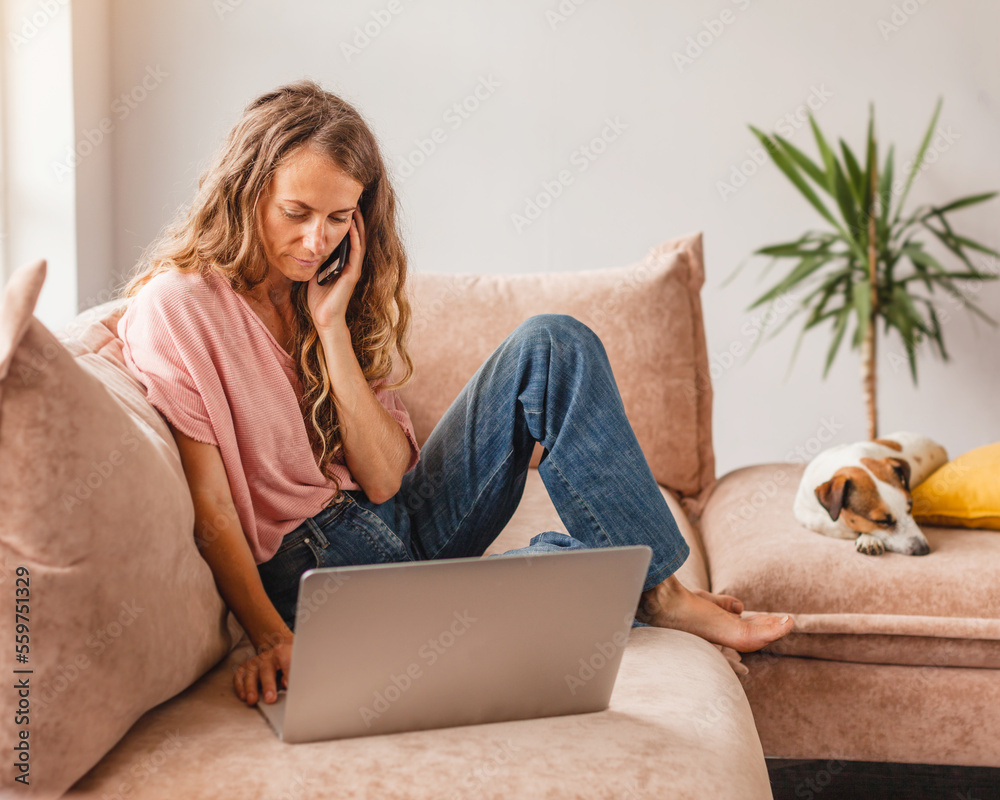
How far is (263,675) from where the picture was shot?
824 mm

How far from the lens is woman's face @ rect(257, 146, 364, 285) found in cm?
106

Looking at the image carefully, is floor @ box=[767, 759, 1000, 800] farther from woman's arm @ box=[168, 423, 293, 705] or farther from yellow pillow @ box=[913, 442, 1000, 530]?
woman's arm @ box=[168, 423, 293, 705]

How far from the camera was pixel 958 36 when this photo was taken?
7.96 ft

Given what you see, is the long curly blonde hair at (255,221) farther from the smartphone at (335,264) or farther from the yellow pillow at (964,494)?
the yellow pillow at (964,494)

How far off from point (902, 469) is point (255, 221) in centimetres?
122

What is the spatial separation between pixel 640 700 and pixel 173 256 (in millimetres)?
771

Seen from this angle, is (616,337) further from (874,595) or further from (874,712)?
(874,712)

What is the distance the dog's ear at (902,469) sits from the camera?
5.07 feet

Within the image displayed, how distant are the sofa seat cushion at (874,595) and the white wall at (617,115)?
1243 mm

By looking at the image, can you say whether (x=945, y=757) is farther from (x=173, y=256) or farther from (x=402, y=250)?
(x=173, y=256)

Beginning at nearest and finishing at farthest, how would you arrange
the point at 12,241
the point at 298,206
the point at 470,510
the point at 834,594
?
the point at 298,206 → the point at 470,510 → the point at 834,594 → the point at 12,241

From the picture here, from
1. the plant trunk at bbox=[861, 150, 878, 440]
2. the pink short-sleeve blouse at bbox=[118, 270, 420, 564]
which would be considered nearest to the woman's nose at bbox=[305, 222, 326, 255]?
the pink short-sleeve blouse at bbox=[118, 270, 420, 564]

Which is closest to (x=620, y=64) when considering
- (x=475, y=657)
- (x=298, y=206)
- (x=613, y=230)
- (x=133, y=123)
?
(x=613, y=230)

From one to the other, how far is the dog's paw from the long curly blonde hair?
33.0 inches
